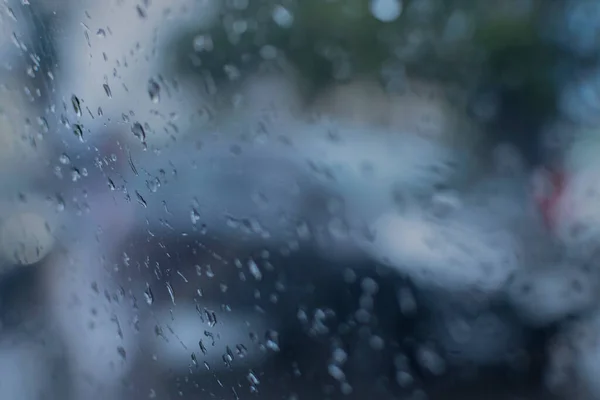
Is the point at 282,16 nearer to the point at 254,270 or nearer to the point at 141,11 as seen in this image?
the point at 141,11

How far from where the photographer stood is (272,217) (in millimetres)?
1939

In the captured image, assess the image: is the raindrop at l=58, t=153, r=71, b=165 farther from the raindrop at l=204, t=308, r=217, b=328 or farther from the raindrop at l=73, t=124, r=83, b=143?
the raindrop at l=204, t=308, r=217, b=328

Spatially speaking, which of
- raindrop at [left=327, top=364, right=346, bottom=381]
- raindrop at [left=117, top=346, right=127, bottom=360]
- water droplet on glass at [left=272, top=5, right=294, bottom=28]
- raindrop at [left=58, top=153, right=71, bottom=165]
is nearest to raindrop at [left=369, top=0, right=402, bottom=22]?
water droplet on glass at [left=272, top=5, right=294, bottom=28]

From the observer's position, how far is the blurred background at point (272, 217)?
67.7 inches

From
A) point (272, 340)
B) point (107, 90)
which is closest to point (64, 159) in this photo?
point (107, 90)

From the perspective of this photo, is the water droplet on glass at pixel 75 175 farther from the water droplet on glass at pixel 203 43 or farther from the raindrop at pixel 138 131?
the water droplet on glass at pixel 203 43

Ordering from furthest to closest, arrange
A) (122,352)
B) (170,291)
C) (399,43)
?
(399,43) → (122,352) → (170,291)

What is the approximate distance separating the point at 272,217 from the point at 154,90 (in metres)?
0.44

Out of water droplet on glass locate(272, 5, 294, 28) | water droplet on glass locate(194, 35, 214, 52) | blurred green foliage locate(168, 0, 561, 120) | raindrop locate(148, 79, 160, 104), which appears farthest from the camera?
water droplet on glass locate(272, 5, 294, 28)

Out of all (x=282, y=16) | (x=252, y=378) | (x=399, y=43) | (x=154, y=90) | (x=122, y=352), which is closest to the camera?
(x=252, y=378)

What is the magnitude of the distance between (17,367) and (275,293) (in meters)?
0.87

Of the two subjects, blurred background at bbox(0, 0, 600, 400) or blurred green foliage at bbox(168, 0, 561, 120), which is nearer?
blurred background at bbox(0, 0, 600, 400)

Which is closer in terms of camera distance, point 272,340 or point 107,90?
point 272,340

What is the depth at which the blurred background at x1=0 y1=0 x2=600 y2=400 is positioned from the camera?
1.72m
